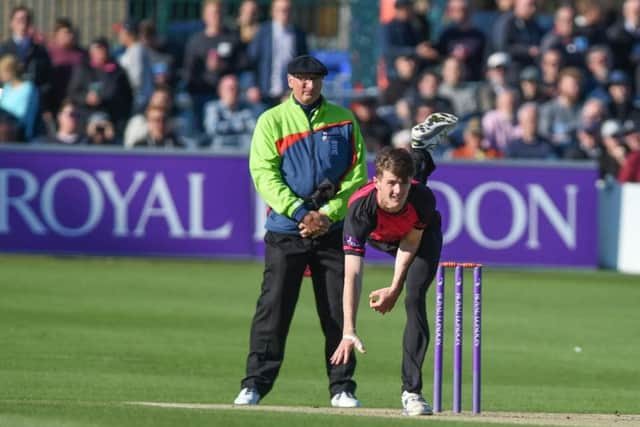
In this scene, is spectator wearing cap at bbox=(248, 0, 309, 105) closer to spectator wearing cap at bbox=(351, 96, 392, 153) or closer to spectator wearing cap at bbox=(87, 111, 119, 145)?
spectator wearing cap at bbox=(351, 96, 392, 153)

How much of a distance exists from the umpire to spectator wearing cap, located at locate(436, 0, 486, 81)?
44.1 ft

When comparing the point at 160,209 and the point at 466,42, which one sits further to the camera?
the point at 466,42

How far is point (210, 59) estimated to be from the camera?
23672 millimetres

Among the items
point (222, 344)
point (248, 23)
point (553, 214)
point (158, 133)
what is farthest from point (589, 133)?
point (222, 344)

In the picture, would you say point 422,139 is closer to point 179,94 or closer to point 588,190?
point 588,190

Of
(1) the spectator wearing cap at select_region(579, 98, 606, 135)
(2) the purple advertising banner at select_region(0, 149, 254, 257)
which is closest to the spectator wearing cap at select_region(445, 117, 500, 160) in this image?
(1) the spectator wearing cap at select_region(579, 98, 606, 135)

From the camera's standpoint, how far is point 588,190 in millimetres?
20953

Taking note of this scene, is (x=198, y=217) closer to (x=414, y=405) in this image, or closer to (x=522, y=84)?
(x=522, y=84)

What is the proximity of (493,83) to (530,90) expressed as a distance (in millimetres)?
604

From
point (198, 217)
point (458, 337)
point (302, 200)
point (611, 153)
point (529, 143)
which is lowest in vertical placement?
point (198, 217)

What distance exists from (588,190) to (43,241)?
22.2ft

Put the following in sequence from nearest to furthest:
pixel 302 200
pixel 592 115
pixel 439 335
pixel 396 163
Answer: pixel 396 163 → pixel 439 335 → pixel 302 200 → pixel 592 115

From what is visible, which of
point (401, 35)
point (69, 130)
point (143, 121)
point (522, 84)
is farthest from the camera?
point (401, 35)

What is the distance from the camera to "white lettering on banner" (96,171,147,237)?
2056cm
